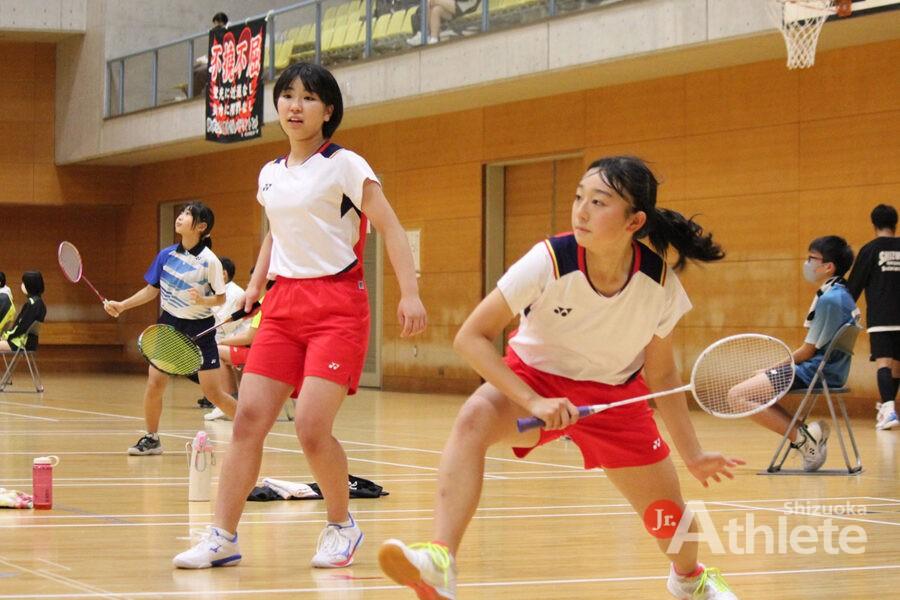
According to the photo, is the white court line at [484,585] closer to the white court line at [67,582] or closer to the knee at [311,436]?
the white court line at [67,582]

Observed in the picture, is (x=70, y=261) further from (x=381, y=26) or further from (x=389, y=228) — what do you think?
(x=381, y=26)

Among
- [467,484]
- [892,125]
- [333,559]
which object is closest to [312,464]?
[333,559]

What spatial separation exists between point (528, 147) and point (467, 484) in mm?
14945

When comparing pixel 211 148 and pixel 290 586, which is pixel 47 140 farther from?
pixel 290 586

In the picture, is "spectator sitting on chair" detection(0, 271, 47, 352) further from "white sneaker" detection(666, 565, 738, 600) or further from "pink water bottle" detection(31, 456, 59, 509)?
"white sneaker" detection(666, 565, 738, 600)

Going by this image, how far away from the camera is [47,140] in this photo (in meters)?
26.9

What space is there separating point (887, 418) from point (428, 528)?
7.65 metres

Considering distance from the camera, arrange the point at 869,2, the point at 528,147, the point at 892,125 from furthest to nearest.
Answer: the point at 528,147, the point at 892,125, the point at 869,2

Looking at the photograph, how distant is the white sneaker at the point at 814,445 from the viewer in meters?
8.97

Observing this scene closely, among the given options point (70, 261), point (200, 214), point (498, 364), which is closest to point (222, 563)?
point (498, 364)

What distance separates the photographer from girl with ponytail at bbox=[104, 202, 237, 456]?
32.5 ft

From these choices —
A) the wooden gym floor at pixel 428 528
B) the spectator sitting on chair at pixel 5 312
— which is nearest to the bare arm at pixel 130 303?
the wooden gym floor at pixel 428 528

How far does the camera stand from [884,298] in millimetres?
13141

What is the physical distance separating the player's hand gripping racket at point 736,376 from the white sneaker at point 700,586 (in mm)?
510
